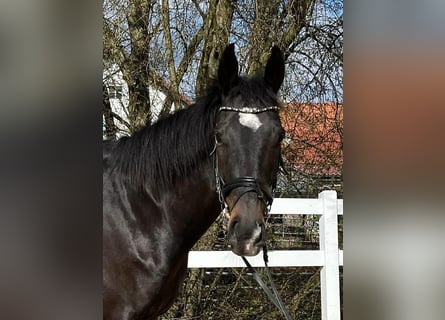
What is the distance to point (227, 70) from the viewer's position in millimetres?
1840

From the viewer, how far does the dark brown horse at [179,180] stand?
165 centimetres

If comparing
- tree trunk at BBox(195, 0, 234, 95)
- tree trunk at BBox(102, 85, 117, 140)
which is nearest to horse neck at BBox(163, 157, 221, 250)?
tree trunk at BBox(102, 85, 117, 140)

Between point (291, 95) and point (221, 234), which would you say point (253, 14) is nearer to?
point (291, 95)

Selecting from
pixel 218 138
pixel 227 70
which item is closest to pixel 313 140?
pixel 227 70

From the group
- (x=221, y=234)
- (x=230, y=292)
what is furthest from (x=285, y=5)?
(x=230, y=292)

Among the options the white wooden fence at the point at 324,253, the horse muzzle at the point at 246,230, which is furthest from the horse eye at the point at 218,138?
the white wooden fence at the point at 324,253

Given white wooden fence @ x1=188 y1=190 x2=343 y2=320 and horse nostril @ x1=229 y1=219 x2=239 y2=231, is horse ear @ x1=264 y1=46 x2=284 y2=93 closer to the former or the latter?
horse nostril @ x1=229 y1=219 x2=239 y2=231

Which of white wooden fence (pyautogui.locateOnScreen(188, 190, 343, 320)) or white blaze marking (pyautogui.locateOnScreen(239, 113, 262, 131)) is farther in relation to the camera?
white wooden fence (pyautogui.locateOnScreen(188, 190, 343, 320))

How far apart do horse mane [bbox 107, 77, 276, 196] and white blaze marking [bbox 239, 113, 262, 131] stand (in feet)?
0.31

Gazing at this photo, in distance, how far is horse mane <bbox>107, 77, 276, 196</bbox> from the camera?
1808mm

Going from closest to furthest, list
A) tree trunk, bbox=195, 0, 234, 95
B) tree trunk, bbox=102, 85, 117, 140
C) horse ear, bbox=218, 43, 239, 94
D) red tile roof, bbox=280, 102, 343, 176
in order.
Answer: horse ear, bbox=218, 43, 239, 94 < tree trunk, bbox=102, 85, 117, 140 < tree trunk, bbox=195, 0, 234, 95 < red tile roof, bbox=280, 102, 343, 176

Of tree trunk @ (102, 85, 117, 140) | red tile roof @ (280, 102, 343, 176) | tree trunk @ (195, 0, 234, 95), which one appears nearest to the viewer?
tree trunk @ (102, 85, 117, 140)
